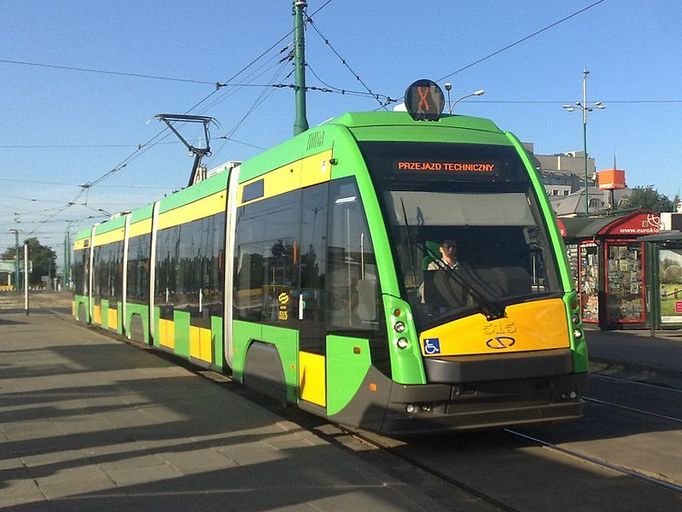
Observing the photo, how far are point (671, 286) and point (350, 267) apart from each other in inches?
585

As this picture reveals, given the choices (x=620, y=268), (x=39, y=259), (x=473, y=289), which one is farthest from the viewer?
(x=39, y=259)

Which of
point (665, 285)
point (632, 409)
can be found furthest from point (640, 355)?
point (632, 409)

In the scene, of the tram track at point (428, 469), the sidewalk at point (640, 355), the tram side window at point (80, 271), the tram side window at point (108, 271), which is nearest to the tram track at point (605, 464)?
the tram track at point (428, 469)

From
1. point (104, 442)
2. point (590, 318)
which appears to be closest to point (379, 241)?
point (104, 442)

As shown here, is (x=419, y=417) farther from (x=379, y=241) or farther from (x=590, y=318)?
(x=590, y=318)

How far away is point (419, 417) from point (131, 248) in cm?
1355

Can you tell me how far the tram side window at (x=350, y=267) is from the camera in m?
7.10

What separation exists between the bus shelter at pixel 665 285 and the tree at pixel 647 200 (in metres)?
53.6

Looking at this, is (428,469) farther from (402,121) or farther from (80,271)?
(80,271)

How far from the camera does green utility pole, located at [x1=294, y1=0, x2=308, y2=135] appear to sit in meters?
17.6

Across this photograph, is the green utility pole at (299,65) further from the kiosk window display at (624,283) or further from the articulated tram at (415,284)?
the kiosk window display at (624,283)

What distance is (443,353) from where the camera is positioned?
6.77 m

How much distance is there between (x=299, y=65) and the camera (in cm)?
1770

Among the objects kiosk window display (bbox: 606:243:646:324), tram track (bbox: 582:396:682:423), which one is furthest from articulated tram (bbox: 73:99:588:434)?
kiosk window display (bbox: 606:243:646:324)
